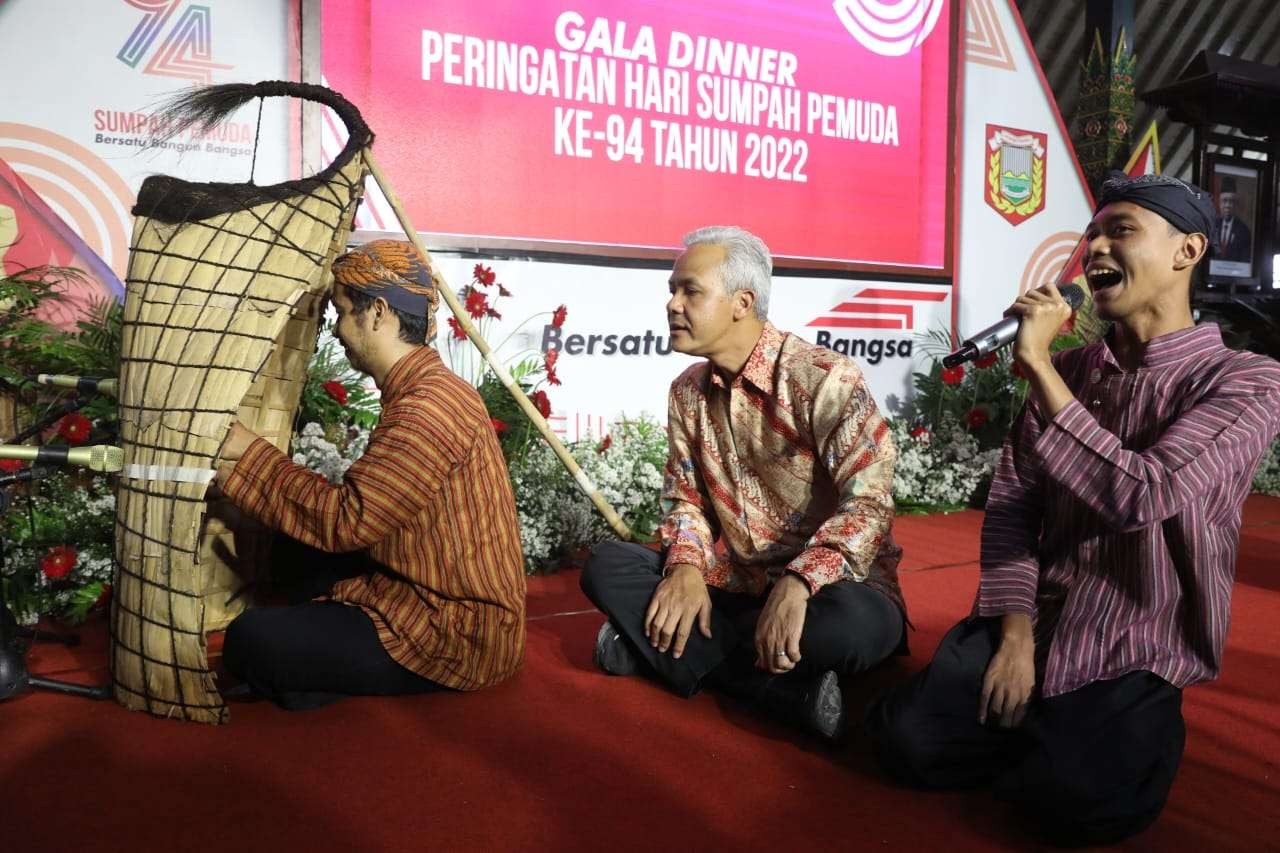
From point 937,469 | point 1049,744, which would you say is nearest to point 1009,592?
point 1049,744

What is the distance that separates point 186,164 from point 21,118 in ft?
1.82

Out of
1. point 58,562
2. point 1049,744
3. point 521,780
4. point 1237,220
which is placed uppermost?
point 1237,220

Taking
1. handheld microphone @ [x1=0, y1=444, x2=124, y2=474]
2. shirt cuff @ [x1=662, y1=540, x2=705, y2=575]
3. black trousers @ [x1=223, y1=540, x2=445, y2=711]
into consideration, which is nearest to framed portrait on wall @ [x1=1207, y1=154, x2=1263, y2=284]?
shirt cuff @ [x1=662, y1=540, x2=705, y2=575]

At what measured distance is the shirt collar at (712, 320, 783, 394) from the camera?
2426 mm

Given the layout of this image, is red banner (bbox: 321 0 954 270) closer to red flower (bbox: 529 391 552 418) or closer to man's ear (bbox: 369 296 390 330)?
red flower (bbox: 529 391 552 418)

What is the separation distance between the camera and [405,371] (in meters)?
2.24

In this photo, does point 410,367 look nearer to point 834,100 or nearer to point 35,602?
point 35,602

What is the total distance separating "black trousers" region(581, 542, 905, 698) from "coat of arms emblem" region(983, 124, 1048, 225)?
14.7 ft

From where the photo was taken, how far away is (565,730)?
221cm

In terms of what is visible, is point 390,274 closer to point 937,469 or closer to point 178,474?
point 178,474

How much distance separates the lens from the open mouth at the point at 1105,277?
6.20 feet

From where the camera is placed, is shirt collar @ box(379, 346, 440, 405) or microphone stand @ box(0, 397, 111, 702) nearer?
microphone stand @ box(0, 397, 111, 702)

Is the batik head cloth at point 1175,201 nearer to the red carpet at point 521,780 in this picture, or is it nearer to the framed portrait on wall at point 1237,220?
the red carpet at point 521,780

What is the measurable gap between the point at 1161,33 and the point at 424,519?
9215 mm
